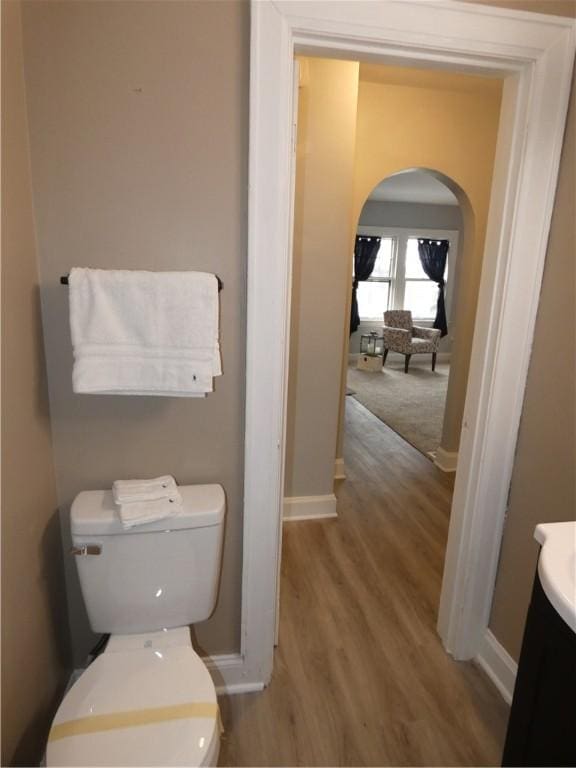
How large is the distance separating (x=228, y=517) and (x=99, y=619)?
45 cm

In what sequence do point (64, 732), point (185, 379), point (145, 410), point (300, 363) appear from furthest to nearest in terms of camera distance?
point (300, 363) → point (145, 410) → point (185, 379) → point (64, 732)

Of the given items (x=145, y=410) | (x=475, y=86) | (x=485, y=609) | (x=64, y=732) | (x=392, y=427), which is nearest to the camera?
(x=64, y=732)

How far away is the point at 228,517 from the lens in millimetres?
1480

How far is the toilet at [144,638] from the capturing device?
99 centimetres

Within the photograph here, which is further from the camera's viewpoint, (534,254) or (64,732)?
(534,254)

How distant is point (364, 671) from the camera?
1720mm

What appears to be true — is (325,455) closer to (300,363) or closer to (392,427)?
(300,363)

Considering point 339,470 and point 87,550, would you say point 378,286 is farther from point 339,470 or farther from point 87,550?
point 87,550

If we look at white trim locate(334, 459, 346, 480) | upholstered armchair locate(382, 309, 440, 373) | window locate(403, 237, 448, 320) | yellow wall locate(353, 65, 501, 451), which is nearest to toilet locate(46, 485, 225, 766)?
white trim locate(334, 459, 346, 480)

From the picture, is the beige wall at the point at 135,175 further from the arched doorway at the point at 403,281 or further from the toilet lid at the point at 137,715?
the arched doorway at the point at 403,281

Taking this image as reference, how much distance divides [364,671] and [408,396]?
4.29 m

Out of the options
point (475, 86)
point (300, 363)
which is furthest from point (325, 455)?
point (475, 86)

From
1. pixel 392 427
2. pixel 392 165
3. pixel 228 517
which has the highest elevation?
pixel 392 165

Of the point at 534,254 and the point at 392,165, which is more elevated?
the point at 392,165
